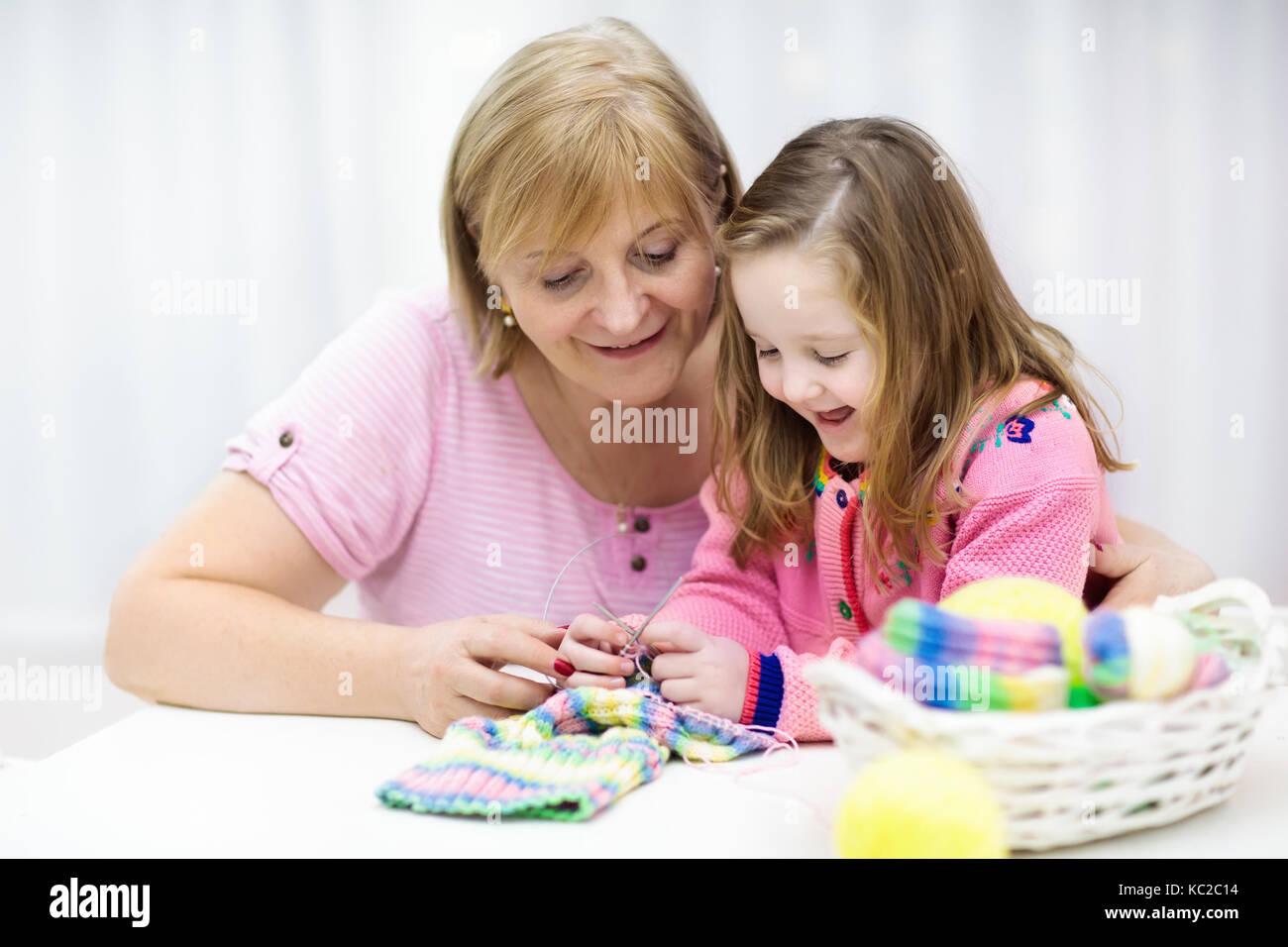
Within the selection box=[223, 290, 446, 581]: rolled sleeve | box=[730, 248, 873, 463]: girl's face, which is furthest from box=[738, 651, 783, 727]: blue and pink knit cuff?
box=[223, 290, 446, 581]: rolled sleeve

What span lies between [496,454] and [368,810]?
25.1 inches

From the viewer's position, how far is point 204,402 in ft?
7.26

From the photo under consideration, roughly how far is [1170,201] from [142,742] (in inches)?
70.0

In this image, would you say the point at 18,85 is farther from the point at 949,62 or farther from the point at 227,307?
the point at 949,62

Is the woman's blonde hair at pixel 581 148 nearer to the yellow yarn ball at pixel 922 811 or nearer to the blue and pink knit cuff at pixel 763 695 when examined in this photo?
the blue and pink knit cuff at pixel 763 695

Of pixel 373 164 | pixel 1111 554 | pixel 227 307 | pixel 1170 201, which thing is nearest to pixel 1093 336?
pixel 1170 201

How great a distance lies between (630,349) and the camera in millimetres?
1257

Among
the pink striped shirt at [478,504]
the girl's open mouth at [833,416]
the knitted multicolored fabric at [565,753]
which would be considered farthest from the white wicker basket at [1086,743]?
the pink striped shirt at [478,504]

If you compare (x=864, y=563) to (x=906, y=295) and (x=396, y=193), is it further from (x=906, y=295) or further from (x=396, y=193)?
(x=396, y=193)

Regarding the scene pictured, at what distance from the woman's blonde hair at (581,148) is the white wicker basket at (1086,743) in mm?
579

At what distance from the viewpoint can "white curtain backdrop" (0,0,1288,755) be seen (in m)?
1.99

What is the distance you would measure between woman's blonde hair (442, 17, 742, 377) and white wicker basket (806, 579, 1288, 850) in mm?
579

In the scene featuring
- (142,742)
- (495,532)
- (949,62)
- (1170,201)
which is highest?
(949,62)
